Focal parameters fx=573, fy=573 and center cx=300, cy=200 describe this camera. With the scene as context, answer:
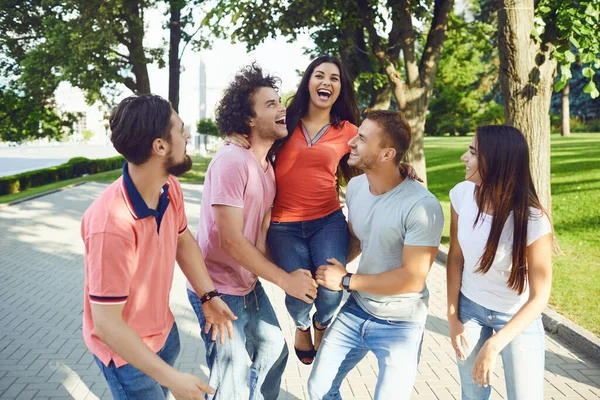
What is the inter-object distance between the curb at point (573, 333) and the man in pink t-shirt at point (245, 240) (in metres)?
3.12

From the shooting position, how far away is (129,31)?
2202 cm

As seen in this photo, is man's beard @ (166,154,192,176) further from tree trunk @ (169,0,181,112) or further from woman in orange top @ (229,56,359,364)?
tree trunk @ (169,0,181,112)

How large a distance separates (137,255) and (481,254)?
5.52 ft

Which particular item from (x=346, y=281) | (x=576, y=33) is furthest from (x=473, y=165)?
(x=576, y=33)

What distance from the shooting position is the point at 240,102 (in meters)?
3.41

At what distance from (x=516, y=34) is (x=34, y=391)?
7.20 metres

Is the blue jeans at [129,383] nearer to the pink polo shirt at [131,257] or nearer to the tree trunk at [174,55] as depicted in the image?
the pink polo shirt at [131,257]

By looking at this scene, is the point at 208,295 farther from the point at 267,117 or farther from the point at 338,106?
the point at 338,106

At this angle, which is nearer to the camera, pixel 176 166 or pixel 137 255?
pixel 137 255

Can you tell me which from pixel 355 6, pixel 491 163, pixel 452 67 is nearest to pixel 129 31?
pixel 355 6

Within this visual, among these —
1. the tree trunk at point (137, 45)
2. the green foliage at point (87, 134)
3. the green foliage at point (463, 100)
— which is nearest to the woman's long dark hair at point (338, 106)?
the tree trunk at point (137, 45)

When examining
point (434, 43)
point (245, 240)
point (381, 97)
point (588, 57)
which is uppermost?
point (434, 43)

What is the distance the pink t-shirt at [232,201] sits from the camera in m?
3.09

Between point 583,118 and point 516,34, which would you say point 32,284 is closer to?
point 516,34
